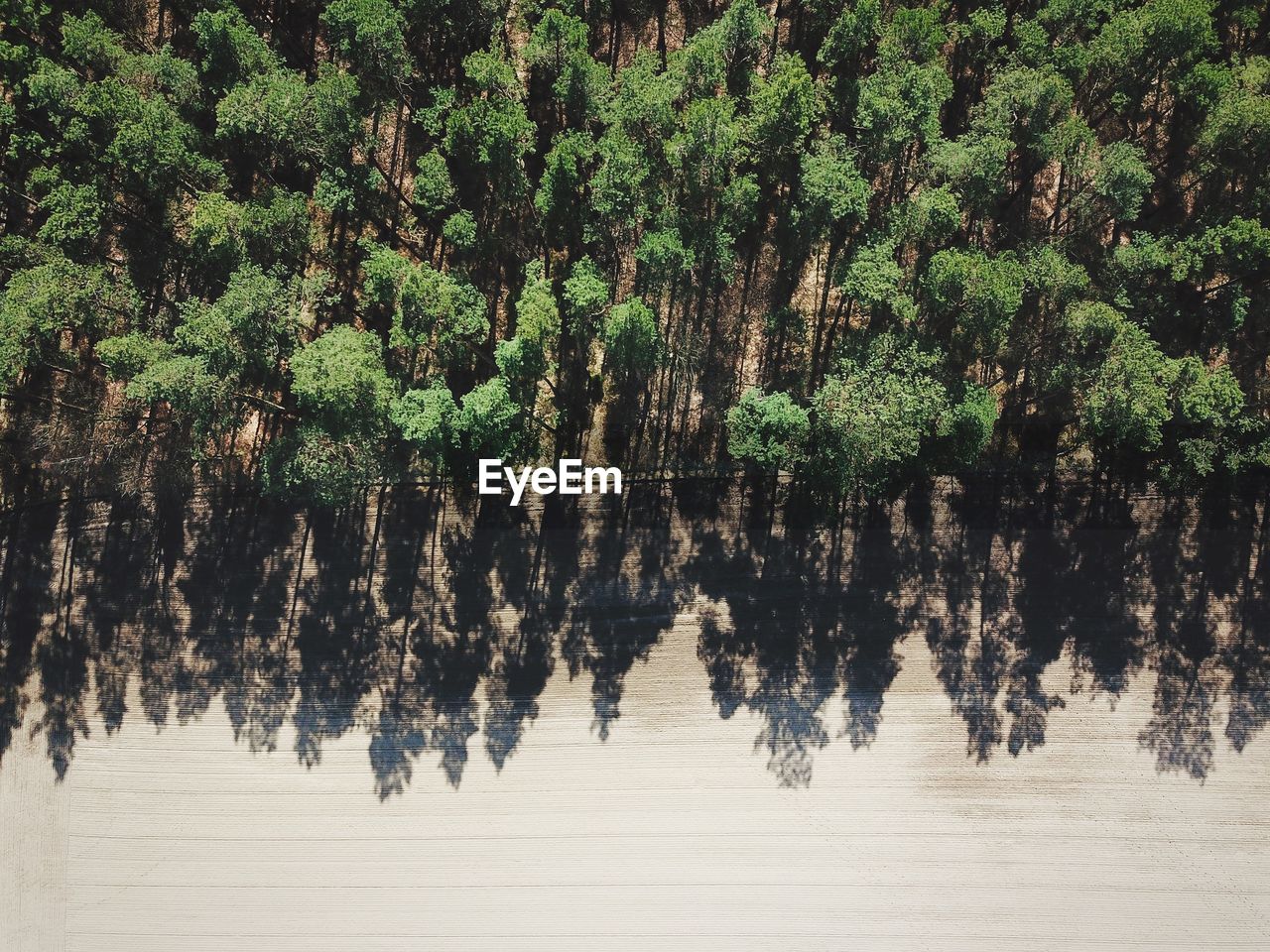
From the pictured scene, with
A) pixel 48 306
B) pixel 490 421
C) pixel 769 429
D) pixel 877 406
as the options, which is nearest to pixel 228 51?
pixel 48 306

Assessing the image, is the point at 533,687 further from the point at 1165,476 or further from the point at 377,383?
the point at 1165,476

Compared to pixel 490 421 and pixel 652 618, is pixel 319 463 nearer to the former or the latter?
pixel 490 421

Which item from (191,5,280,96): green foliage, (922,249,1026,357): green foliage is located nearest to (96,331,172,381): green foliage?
(191,5,280,96): green foliage

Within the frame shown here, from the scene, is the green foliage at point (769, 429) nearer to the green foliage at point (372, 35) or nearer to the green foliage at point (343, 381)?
the green foliage at point (343, 381)

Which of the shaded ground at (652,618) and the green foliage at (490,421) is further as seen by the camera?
the shaded ground at (652,618)

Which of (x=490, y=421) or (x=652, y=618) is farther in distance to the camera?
(x=652, y=618)

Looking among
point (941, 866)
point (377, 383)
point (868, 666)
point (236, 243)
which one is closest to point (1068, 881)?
point (941, 866)

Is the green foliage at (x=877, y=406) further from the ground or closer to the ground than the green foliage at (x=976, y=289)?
closer to the ground

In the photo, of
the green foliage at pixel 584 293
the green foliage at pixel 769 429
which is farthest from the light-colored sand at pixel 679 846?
the green foliage at pixel 584 293
